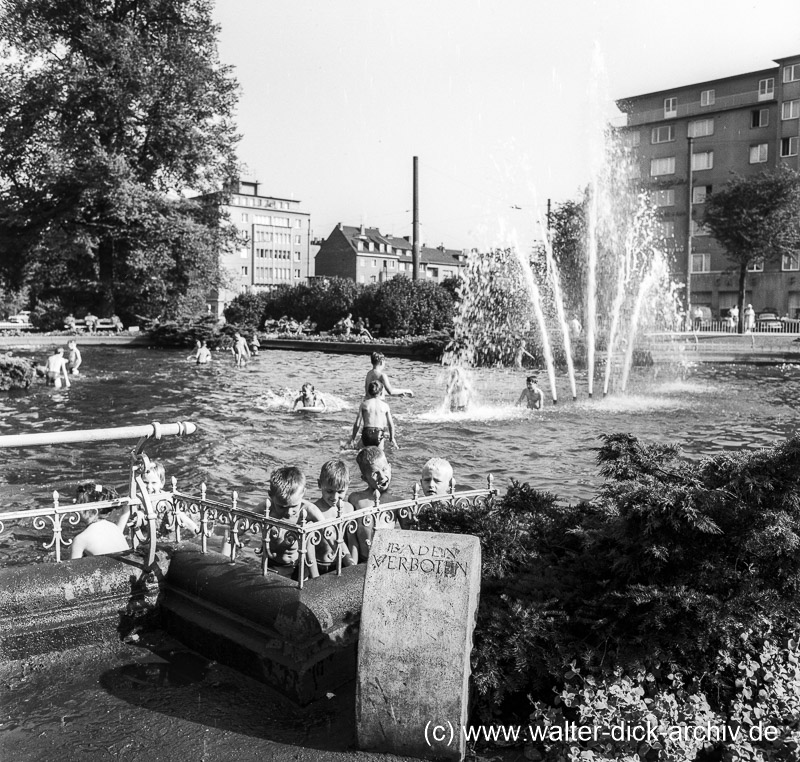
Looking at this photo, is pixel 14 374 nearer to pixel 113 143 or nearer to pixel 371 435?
pixel 371 435

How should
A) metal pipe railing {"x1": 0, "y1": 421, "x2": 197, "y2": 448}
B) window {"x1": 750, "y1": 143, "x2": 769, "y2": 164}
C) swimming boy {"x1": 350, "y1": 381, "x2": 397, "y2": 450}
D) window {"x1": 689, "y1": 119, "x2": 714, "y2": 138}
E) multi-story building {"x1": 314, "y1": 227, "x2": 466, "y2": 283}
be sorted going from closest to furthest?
metal pipe railing {"x1": 0, "y1": 421, "x2": 197, "y2": 448}
swimming boy {"x1": 350, "y1": 381, "x2": 397, "y2": 450}
window {"x1": 750, "y1": 143, "x2": 769, "y2": 164}
window {"x1": 689, "y1": 119, "x2": 714, "y2": 138}
multi-story building {"x1": 314, "y1": 227, "x2": 466, "y2": 283}

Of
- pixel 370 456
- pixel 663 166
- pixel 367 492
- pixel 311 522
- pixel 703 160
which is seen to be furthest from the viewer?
pixel 663 166

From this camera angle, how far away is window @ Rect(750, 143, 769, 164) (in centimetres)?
6450

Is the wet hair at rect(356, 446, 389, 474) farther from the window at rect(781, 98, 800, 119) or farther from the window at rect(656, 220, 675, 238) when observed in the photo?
the window at rect(656, 220, 675, 238)

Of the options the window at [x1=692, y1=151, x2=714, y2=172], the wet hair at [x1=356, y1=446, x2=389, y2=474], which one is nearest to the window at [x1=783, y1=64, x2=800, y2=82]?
the window at [x1=692, y1=151, x2=714, y2=172]

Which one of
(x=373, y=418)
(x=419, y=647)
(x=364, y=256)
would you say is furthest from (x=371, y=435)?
(x=364, y=256)

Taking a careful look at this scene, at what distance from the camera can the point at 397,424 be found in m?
17.1

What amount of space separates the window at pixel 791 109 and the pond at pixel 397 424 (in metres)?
41.6

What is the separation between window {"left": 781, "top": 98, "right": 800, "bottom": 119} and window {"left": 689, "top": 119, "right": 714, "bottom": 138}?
6.34 meters

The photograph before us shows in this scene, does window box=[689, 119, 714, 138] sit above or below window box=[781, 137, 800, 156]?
above

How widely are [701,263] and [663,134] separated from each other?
1232 cm

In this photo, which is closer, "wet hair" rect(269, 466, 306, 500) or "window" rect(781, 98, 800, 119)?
"wet hair" rect(269, 466, 306, 500)

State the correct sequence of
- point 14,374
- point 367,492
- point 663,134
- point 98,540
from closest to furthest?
point 98,540, point 367,492, point 14,374, point 663,134

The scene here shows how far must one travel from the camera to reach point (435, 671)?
3.54 metres
